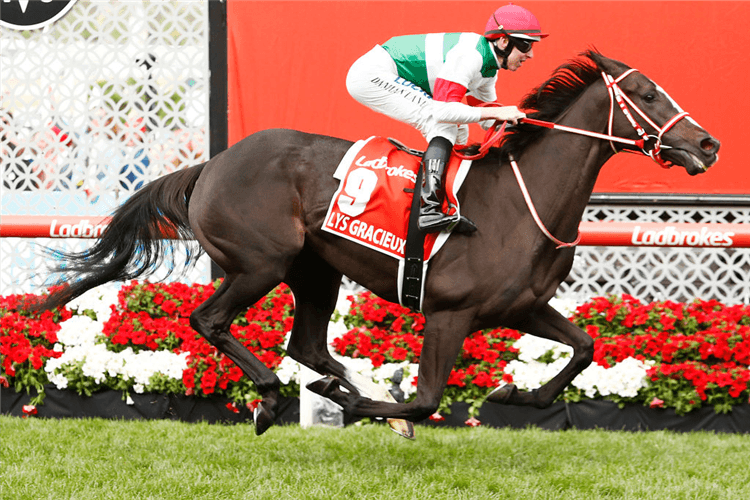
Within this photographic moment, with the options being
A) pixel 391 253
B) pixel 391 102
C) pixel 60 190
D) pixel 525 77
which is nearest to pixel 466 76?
pixel 391 102

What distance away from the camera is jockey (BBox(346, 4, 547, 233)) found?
3.69 m

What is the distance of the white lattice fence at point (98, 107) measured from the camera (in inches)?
252

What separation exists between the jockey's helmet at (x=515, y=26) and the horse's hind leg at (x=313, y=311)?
148 centimetres

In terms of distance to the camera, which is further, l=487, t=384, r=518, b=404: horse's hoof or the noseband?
l=487, t=384, r=518, b=404: horse's hoof

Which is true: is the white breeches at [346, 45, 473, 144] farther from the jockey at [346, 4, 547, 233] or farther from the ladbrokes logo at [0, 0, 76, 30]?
the ladbrokes logo at [0, 0, 76, 30]

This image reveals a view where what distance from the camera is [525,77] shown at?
6.30m

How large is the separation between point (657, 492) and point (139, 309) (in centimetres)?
362

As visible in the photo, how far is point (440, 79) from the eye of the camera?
146 inches

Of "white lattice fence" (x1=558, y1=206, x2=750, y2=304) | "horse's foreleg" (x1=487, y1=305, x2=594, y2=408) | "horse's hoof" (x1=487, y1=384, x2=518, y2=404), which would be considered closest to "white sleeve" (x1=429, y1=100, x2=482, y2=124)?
"horse's foreleg" (x1=487, y1=305, x2=594, y2=408)

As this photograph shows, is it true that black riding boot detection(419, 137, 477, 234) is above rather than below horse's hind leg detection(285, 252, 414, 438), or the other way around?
above

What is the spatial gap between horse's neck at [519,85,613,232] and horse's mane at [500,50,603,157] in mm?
102

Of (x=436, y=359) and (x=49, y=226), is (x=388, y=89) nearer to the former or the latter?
(x=436, y=359)

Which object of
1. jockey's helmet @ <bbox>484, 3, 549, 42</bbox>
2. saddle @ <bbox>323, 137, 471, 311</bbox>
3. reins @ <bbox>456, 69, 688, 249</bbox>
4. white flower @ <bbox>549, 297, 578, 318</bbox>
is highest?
jockey's helmet @ <bbox>484, 3, 549, 42</bbox>

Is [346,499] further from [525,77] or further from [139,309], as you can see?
[525,77]
